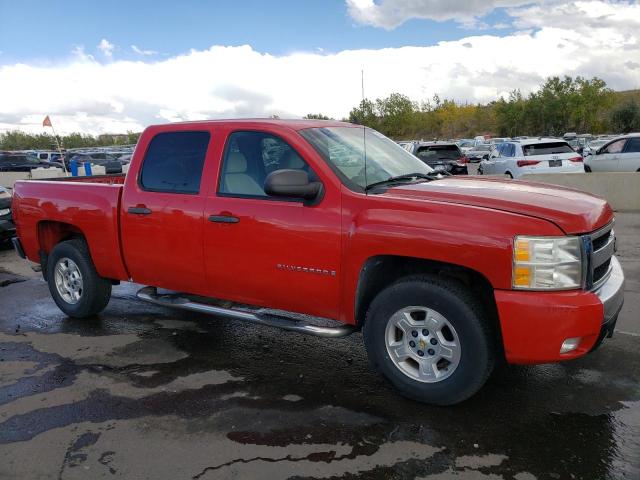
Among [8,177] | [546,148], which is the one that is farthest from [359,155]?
[8,177]

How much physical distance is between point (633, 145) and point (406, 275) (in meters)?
14.6

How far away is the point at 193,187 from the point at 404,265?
6.16 feet

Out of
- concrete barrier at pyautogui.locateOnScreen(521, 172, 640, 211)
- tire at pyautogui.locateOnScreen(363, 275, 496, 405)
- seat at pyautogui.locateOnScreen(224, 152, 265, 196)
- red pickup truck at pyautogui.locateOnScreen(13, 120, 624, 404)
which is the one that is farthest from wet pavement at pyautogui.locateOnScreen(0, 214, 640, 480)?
concrete barrier at pyautogui.locateOnScreen(521, 172, 640, 211)

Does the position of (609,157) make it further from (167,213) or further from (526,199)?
(167,213)

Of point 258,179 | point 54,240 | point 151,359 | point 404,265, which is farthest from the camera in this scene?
point 54,240

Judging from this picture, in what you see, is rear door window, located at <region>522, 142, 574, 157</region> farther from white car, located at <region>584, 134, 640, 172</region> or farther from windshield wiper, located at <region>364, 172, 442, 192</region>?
windshield wiper, located at <region>364, 172, 442, 192</region>

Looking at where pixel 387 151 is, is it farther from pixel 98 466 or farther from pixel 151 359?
pixel 98 466

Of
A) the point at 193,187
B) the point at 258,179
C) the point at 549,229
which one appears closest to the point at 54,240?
the point at 193,187

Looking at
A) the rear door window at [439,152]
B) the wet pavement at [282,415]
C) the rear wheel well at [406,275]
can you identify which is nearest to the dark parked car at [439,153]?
the rear door window at [439,152]

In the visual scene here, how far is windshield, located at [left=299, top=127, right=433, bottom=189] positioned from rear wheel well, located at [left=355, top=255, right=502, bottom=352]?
585 millimetres

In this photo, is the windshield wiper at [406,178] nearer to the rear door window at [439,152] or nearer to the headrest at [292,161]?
the headrest at [292,161]

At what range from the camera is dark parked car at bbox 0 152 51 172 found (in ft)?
93.3

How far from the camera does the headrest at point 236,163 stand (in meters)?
4.42

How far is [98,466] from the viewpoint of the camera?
10.2 ft
